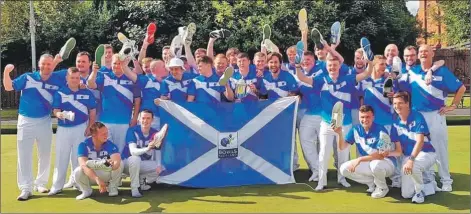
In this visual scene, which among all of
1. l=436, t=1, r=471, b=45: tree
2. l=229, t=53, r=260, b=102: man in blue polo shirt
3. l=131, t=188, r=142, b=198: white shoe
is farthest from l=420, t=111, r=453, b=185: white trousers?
l=436, t=1, r=471, b=45: tree

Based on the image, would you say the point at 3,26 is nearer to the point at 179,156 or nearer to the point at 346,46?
the point at 346,46

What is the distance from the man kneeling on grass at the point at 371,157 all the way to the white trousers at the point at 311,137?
703 millimetres

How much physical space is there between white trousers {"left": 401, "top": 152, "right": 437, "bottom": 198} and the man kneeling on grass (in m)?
0.18

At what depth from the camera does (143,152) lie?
19.4 feet

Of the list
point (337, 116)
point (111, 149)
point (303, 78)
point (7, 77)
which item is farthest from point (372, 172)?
point (7, 77)

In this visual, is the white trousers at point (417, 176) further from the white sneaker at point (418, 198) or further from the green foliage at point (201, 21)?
the green foliage at point (201, 21)

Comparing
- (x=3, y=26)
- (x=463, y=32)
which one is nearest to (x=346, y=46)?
(x=463, y=32)

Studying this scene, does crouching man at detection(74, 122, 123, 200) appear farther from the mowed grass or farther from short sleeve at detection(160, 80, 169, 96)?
short sleeve at detection(160, 80, 169, 96)

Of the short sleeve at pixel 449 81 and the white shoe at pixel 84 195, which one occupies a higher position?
the short sleeve at pixel 449 81

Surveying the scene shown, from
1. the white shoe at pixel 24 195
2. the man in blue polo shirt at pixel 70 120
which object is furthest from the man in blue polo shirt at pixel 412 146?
the white shoe at pixel 24 195

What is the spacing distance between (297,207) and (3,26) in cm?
1992

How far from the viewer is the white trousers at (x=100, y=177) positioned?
5.78m

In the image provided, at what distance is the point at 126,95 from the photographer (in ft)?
21.0

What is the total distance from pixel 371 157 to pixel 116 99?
3.12 m
